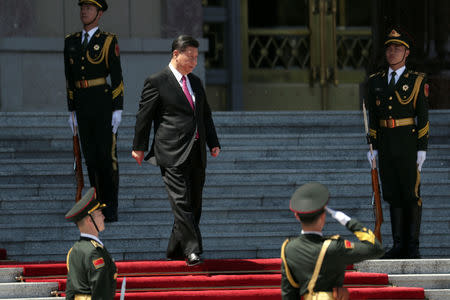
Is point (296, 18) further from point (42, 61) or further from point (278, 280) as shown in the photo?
point (278, 280)

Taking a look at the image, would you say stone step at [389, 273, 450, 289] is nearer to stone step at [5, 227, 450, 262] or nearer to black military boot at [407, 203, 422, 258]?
black military boot at [407, 203, 422, 258]

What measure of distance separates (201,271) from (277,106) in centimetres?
861

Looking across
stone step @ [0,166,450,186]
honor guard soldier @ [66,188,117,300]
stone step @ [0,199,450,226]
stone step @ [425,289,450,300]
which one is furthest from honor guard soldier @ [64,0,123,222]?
honor guard soldier @ [66,188,117,300]

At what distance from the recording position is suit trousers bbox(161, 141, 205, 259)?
7.83 metres

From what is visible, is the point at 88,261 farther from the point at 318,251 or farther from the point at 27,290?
the point at 27,290

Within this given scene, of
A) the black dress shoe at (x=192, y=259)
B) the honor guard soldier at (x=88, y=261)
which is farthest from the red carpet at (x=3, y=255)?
the honor guard soldier at (x=88, y=261)

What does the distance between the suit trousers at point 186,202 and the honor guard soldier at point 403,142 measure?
6.07 feet

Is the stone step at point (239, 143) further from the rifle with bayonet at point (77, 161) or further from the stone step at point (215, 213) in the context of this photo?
the rifle with bayonet at point (77, 161)

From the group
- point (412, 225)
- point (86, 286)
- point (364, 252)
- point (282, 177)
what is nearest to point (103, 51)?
point (282, 177)

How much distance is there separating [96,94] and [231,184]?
197 centimetres

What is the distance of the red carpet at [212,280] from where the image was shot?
24.8 ft

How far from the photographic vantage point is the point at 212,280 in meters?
7.76

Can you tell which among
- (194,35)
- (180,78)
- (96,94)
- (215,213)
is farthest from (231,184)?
(194,35)

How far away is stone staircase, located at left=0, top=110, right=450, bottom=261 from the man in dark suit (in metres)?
1.57
